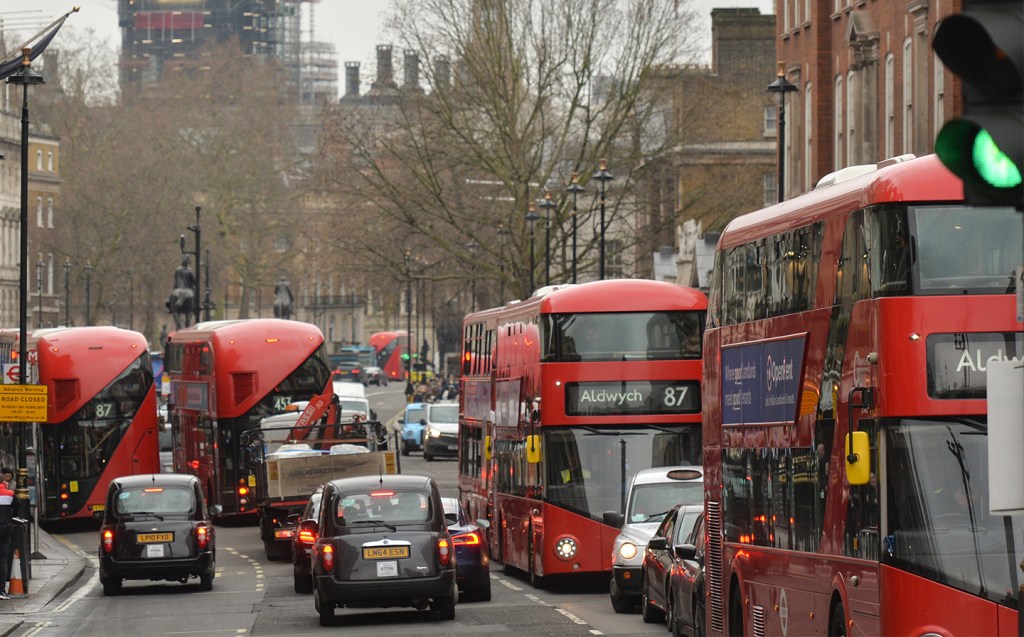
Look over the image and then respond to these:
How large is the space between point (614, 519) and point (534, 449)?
2.75 m

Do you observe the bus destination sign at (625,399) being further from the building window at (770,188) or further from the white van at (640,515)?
the building window at (770,188)

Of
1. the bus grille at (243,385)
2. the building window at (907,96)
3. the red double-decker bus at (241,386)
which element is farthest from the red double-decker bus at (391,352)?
the bus grille at (243,385)

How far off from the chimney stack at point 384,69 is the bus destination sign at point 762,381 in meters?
47.7

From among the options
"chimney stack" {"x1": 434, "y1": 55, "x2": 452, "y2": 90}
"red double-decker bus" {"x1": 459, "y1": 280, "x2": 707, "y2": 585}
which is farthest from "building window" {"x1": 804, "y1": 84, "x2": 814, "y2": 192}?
"red double-decker bus" {"x1": 459, "y1": 280, "x2": 707, "y2": 585}

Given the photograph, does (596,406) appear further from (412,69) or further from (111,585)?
(412,69)

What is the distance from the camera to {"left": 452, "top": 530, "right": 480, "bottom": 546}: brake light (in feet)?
78.7

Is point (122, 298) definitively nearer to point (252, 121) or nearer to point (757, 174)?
point (252, 121)

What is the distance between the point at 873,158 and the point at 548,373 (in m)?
23.1

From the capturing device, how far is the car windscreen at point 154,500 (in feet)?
90.8

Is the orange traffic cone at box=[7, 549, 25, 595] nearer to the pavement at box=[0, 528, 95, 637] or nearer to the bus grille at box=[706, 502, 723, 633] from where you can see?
the pavement at box=[0, 528, 95, 637]

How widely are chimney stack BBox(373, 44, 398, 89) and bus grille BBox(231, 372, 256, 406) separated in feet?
80.9

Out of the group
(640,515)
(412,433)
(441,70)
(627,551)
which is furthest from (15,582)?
(412,433)

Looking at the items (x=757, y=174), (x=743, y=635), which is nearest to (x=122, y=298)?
(x=757, y=174)

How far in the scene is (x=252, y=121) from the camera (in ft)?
412
